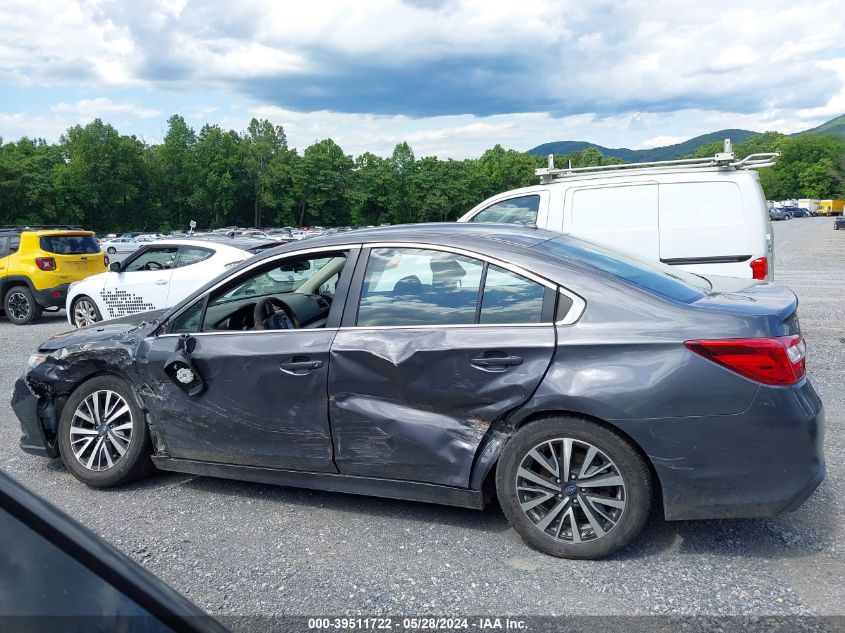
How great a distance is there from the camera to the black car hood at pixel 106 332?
183 inches

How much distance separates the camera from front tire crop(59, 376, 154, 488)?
450 cm

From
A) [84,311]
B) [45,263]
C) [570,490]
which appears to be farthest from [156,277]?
[570,490]

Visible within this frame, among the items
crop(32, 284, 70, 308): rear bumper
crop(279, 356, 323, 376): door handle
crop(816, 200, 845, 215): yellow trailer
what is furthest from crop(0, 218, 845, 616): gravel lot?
crop(816, 200, 845, 215): yellow trailer

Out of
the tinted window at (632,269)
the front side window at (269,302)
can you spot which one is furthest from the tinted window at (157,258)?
the tinted window at (632,269)

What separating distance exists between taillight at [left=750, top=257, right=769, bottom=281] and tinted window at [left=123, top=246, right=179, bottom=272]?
7528 millimetres

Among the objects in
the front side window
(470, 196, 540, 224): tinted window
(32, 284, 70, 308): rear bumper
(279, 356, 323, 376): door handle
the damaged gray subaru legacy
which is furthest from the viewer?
(32, 284, 70, 308): rear bumper

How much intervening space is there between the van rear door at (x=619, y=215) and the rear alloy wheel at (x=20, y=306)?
9.99 m

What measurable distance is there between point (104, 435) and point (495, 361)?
262cm

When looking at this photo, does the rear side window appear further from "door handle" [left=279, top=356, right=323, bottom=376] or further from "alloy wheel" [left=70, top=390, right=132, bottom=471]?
"door handle" [left=279, top=356, right=323, bottom=376]

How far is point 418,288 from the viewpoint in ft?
13.0

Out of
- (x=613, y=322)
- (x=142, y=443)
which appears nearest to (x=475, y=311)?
(x=613, y=322)

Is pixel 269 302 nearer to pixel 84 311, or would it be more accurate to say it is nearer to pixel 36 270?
pixel 84 311

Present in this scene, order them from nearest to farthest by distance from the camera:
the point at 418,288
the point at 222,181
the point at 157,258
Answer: the point at 418,288 < the point at 157,258 < the point at 222,181

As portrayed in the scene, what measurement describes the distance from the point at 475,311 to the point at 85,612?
9.00ft
